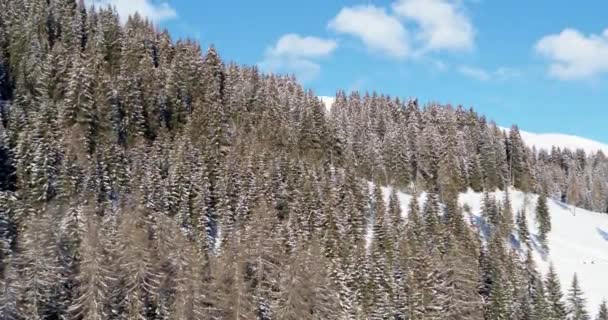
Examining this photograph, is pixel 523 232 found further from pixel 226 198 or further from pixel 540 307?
pixel 226 198

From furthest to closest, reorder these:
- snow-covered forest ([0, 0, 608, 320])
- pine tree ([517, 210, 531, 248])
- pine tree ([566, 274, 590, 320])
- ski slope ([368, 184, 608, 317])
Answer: pine tree ([517, 210, 531, 248])
ski slope ([368, 184, 608, 317])
pine tree ([566, 274, 590, 320])
snow-covered forest ([0, 0, 608, 320])

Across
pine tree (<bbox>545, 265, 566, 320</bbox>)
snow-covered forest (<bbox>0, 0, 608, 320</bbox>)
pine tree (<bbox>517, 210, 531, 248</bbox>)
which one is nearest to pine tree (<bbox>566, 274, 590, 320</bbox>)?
snow-covered forest (<bbox>0, 0, 608, 320</bbox>)

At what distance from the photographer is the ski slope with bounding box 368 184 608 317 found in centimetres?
11256

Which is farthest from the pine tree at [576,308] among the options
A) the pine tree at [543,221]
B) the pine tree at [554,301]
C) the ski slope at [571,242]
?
the pine tree at [543,221]

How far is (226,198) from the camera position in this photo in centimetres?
9706

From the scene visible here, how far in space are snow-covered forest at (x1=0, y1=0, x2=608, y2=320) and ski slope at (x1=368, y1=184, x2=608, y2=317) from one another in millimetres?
1141

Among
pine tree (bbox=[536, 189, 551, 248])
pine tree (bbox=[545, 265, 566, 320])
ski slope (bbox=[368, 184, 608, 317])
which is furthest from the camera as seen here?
pine tree (bbox=[536, 189, 551, 248])

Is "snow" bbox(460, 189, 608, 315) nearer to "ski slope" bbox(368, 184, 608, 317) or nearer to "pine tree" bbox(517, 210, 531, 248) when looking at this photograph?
"ski slope" bbox(368, 184, 608, 317)

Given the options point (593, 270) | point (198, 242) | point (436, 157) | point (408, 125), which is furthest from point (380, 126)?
point (198, 242)

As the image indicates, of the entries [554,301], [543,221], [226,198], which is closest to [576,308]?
[554,301]

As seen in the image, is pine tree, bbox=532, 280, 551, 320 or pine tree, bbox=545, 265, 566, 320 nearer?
pine tree, bbox=532, 280, 551, 320

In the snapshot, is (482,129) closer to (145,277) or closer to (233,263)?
(233,263)

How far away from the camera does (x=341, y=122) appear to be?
15562 cm

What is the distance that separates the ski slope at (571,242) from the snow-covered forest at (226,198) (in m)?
1.14
